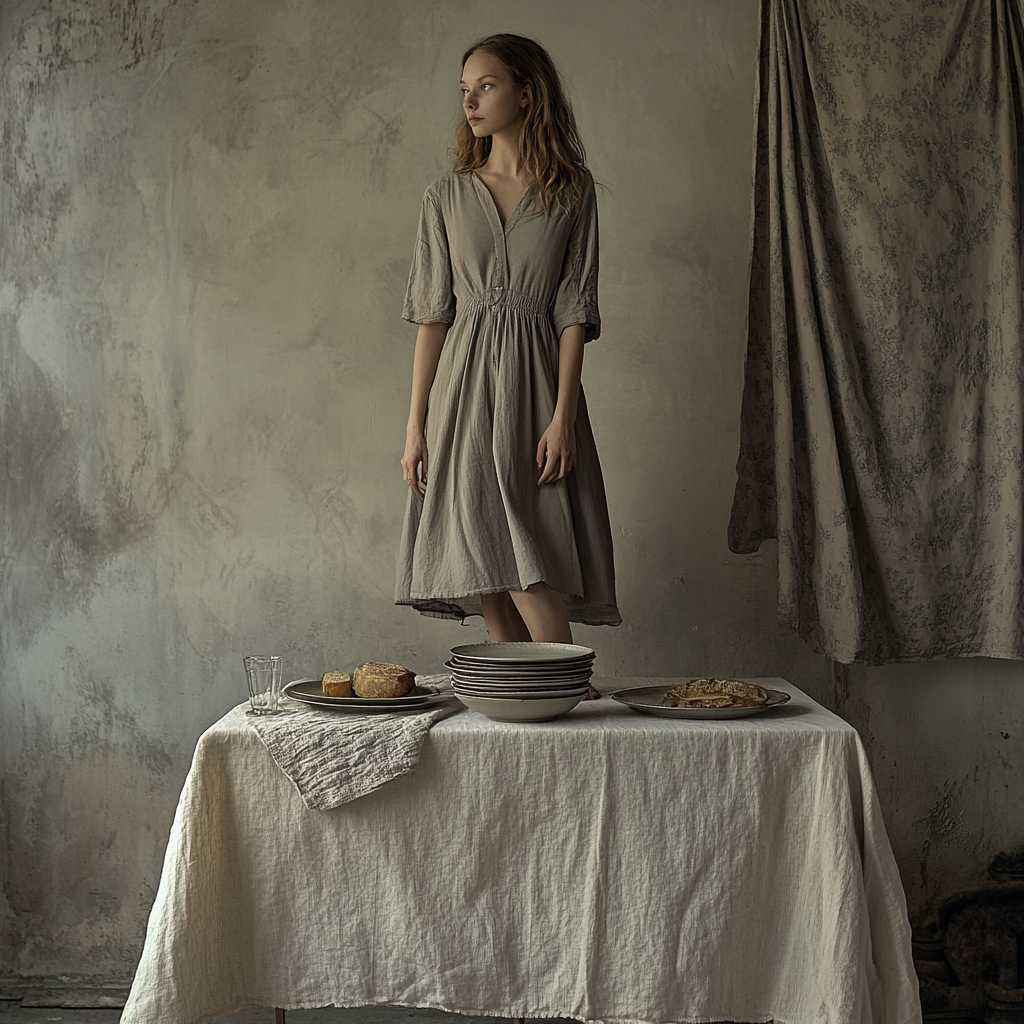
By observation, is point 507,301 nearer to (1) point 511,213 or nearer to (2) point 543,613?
(1) point 511,213

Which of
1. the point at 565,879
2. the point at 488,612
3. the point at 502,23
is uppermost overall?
the point at 502,23

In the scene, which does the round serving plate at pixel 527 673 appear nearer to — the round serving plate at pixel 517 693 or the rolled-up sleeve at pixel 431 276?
the round serving plate at pixel 517 693

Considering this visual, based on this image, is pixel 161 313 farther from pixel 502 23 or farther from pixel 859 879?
pixel 859 879

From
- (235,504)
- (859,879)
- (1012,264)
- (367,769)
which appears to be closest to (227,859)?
(367,769)

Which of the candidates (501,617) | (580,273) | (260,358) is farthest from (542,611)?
(260,358)

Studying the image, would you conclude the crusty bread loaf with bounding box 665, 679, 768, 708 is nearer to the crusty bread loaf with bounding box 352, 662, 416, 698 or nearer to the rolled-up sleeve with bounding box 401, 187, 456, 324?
the crusty bread loaf with bounding box 352, 662, 416, 698

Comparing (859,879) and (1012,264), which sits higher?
(1012,264)

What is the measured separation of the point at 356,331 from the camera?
7.63 feet

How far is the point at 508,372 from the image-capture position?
5.54 feet

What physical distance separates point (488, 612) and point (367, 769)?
1.81ft

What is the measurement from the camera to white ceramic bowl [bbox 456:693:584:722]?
4.19 feet

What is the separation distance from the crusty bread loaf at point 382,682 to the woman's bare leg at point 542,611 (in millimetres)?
261

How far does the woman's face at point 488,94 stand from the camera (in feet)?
5.70

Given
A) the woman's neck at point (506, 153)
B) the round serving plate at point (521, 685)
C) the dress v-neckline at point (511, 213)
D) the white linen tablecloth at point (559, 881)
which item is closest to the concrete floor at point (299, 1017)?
the white linen tablecloth at point (559, 881)
